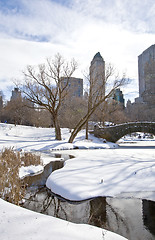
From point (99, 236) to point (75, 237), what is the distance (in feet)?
1.30

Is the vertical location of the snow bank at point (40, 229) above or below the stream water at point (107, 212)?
above

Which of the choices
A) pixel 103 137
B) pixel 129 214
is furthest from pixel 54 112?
pixel 129 214

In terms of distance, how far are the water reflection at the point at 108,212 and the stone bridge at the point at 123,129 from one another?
61.8 ft

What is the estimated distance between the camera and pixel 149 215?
396 cm

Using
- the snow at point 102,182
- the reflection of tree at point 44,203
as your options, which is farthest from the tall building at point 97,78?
the reflection of tree at point 44,203

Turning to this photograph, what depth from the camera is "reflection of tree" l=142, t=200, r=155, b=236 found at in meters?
3.52

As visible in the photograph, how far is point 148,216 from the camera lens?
393cm

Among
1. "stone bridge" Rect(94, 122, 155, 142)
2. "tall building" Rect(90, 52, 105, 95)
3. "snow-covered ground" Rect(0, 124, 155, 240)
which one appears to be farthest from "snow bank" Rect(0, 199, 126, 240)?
"stone bridge" Rect(94, 122, 155, 142)

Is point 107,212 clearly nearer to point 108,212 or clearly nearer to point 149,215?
point 108,212

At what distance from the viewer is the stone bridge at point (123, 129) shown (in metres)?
22.6

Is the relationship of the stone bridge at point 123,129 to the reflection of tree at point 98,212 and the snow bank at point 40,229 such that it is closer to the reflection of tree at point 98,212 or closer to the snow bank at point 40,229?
the reflection of tree at point 98,212

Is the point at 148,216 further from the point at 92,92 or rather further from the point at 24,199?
the point at 92,92

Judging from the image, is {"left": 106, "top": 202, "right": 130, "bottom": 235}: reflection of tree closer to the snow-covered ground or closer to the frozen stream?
A: the frozen stream

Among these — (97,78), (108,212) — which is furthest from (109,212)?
(97,78)
